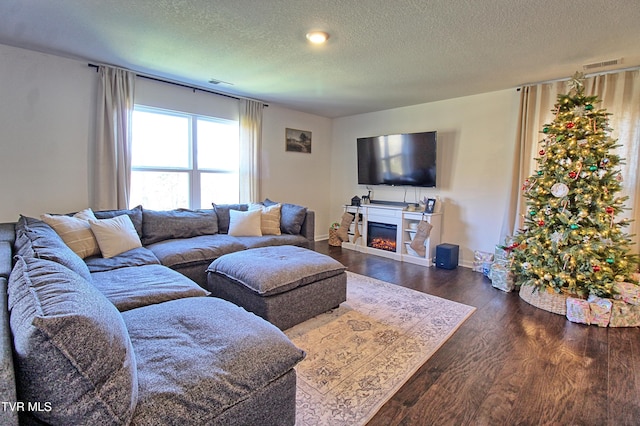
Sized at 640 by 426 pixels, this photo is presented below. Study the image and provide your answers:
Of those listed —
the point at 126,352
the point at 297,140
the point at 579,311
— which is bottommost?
the point at 579,311

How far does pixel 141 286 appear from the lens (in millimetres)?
2104

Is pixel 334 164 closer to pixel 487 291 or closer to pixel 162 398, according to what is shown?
pixel 487 291

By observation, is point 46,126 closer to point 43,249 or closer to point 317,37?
point 43,249

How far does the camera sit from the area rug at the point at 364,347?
5.71 feet

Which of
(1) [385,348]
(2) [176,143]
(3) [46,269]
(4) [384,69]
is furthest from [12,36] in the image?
(1) [385,348]

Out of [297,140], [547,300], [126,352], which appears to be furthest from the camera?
[297,140]

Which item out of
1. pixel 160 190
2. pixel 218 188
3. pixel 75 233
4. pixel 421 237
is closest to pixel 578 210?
pixel 421 237

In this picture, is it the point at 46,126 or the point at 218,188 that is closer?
the point at 46,126

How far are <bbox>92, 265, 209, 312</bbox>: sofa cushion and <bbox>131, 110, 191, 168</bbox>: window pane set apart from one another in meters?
1.99

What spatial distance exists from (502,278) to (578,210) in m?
1.01

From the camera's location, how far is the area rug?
174cm

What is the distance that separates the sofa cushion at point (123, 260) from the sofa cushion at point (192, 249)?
13 centimetres

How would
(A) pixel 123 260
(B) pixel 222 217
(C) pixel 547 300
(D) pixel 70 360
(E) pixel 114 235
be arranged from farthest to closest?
(B) pixel 222 217
(C) pixel 547 300
(E) pixel 114 235
(A) pixel 123 260
(D) pixel 70 360

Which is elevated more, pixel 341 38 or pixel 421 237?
pixel 341 38
